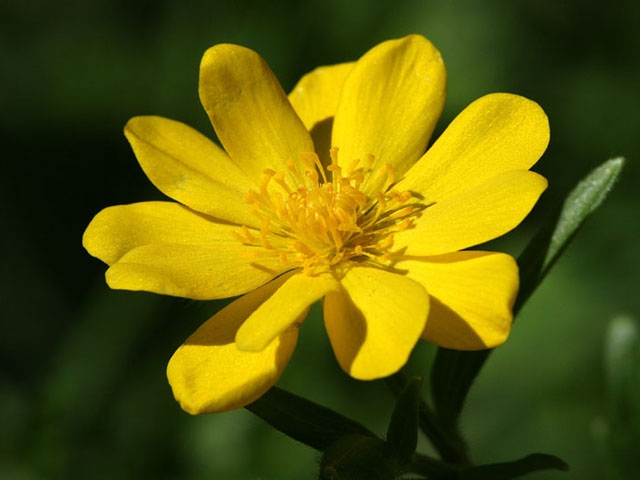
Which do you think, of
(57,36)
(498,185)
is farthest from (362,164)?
(57,36)

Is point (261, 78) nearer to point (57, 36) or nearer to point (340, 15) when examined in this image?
point (340, 15)

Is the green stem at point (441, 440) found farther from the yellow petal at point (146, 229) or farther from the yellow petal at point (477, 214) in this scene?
the yellow petal at point (146, 229)

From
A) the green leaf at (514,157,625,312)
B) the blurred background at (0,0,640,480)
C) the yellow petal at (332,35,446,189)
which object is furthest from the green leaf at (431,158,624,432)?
the blurred background at (0,0,640,480)

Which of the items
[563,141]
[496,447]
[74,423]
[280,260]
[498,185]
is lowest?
[496,447]

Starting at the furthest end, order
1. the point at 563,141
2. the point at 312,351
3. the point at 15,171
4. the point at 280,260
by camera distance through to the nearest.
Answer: the point at 15,171, the point at 563,141, the point at 312,351, the point at 280,260

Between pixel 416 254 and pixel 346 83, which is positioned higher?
pixel 346 83

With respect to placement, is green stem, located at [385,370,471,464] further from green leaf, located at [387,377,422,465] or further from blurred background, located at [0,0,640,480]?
blurred background, located at [0,0,640,480]

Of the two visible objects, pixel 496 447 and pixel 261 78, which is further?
pixel 496 447

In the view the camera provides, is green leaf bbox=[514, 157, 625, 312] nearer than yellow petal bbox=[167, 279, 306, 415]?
No
